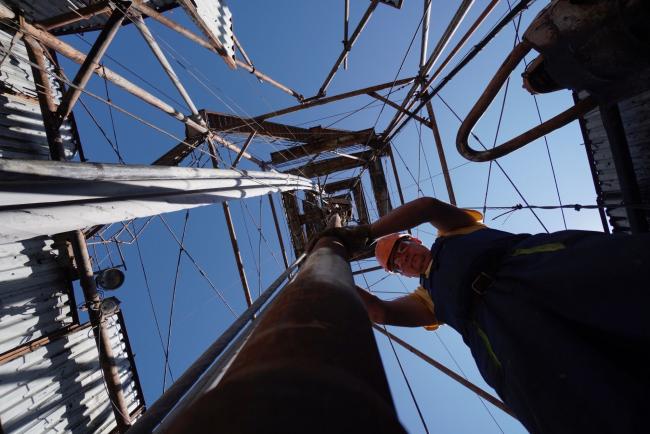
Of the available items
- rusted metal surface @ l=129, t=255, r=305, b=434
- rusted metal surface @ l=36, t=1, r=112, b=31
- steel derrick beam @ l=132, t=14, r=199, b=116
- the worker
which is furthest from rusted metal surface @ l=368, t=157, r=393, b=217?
rusted metal surface @ l=129, t=255, r=305, b=434

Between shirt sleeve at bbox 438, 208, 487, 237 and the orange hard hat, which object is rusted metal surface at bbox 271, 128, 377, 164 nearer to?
the orange hard hat

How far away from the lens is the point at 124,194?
1763 millimetres

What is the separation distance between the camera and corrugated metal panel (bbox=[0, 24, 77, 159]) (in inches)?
204

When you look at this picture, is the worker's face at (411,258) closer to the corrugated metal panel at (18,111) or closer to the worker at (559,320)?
the worker at (559,320)

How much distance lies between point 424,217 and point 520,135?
1664 millimetres

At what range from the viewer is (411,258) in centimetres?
318

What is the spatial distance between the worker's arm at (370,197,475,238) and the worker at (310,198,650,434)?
1.69ft

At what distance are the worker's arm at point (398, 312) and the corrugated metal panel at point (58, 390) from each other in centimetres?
582

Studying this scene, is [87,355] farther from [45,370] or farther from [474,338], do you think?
[474,338]

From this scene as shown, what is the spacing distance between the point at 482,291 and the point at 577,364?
68 cm

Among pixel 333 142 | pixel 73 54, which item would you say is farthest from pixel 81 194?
pixel 333 142

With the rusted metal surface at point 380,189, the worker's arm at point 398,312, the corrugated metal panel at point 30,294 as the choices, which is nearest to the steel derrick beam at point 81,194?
the worker's arm at point 398,312

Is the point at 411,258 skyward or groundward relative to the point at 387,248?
groundward

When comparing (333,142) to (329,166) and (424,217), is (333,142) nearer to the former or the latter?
(329,166)
